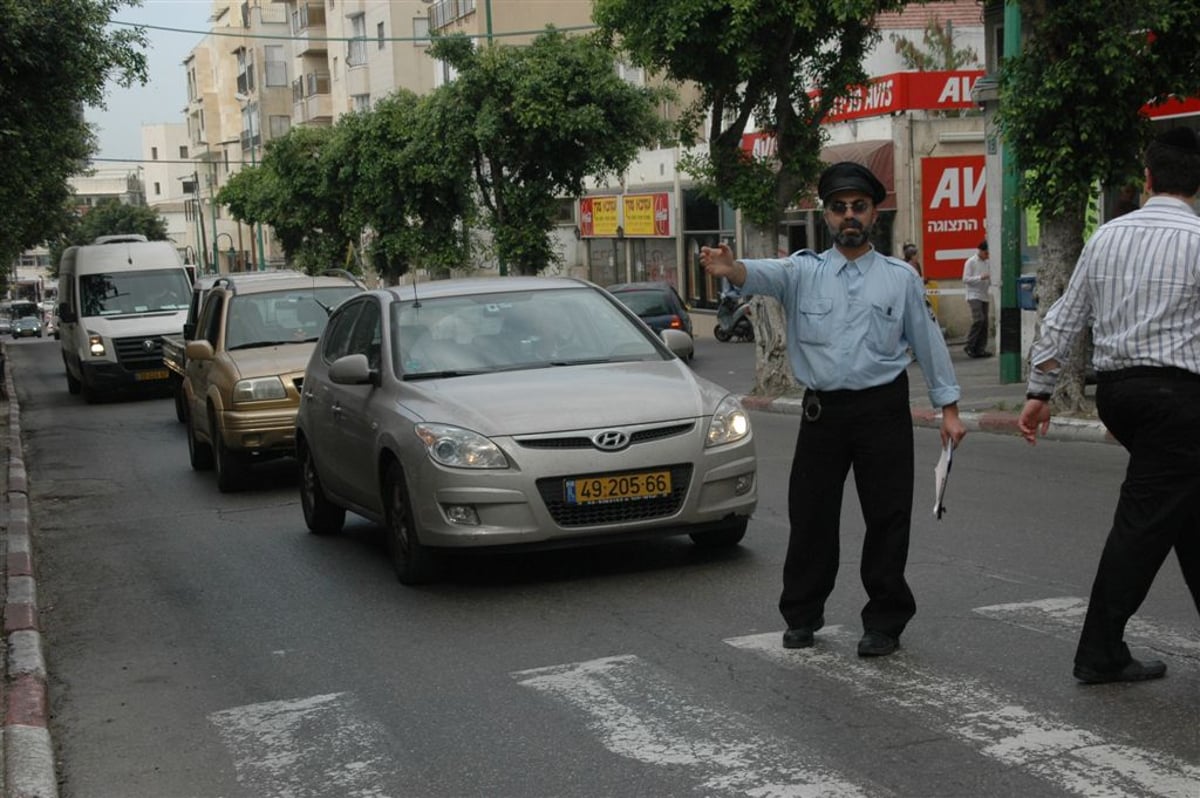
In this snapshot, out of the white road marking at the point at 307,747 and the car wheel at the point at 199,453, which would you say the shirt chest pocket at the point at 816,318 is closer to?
the white road marking at the point at 307,747

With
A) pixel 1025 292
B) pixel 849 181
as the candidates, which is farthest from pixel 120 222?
pixel 849 181

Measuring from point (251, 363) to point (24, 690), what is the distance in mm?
7927

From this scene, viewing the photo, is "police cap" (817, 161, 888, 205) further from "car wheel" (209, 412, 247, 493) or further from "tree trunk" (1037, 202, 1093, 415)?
"tree trunk" (1037, 202, 1093, 415)

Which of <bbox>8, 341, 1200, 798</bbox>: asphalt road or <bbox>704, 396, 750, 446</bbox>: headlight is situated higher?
<bbox>704, 396, 750, 446</bbox>: headlight

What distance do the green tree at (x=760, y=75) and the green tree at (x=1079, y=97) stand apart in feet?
17.6

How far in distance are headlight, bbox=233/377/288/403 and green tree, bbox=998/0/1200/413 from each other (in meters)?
7.35

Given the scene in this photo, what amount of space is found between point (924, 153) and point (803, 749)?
28645 millimetres

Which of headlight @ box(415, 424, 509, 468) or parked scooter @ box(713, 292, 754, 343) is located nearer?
headlight @ box(415, 424, 509, 468)

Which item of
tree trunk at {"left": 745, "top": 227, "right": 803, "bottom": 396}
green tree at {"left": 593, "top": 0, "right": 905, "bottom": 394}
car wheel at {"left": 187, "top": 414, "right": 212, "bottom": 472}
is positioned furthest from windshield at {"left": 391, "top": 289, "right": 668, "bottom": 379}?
tree trunk at {"left": 745, "top": 227, "right": 803, "bottom": 396}

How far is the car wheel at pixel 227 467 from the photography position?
1415 centimetres

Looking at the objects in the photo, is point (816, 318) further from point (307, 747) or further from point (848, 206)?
point (307, 747)

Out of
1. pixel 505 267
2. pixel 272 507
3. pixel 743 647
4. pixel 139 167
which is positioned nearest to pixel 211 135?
→ pixel 139 167

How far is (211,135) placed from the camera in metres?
113

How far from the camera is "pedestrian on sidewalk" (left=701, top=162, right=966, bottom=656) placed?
6492 mm
